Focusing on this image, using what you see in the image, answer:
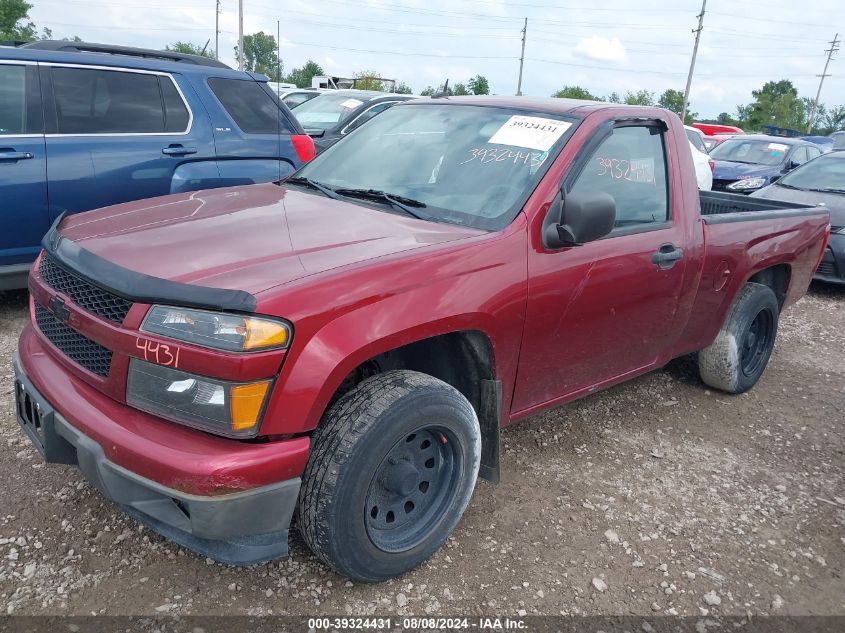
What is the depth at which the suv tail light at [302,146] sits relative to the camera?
578cm

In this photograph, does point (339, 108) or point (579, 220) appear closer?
point (579, 220)

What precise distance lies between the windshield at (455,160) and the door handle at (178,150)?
75.6 inches

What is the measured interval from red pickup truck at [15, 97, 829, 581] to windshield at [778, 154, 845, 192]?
5.18 metres

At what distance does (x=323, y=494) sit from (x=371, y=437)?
9.3 inches

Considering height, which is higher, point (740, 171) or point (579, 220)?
point (579, 220)

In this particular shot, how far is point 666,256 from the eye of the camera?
3393mm

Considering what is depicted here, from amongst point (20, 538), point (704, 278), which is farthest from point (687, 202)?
point (20, 538)

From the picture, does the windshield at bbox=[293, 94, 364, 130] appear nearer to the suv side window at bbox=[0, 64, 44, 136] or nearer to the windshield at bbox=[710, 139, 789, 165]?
the suv side window at bbox=[0, 64, 44, 136]

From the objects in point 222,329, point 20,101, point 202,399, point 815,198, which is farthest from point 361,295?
point 815,198

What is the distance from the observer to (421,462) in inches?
105

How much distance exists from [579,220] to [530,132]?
2.00 feet

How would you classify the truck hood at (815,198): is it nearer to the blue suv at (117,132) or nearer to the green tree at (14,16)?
the blue suv at (117,132)

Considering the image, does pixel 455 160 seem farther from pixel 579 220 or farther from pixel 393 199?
pixel 579 220

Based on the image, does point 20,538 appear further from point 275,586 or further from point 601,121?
point 601,121
